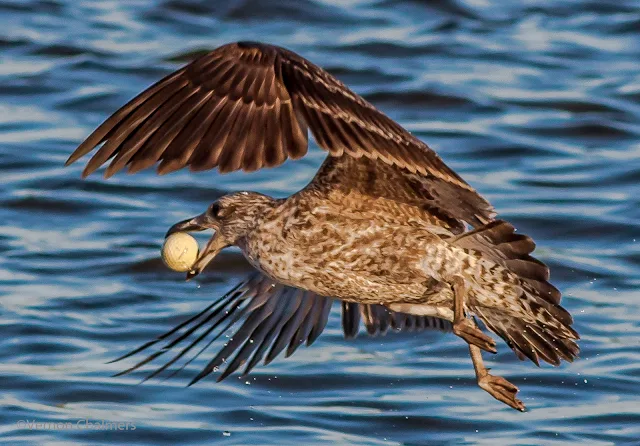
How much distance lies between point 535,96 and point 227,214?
245 inches

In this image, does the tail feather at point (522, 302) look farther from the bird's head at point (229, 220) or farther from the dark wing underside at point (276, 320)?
the bird's head at point (229, 220)

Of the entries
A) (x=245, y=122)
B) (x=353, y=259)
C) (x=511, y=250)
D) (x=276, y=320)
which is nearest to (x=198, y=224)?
(x=276, y=320)

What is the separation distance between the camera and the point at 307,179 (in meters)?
9.71

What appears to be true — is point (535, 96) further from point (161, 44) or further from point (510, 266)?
point (510, 266)

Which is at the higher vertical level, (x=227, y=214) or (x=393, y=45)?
(x=393, y=45)

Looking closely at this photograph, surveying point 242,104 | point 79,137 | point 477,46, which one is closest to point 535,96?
point 477,46

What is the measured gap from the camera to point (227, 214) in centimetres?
589

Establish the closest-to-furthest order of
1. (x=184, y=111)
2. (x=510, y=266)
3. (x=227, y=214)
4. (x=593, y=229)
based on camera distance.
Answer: (x=184, y=111)
(x=510, y=266)
(x=227, y=214)
(x=593, y=229)

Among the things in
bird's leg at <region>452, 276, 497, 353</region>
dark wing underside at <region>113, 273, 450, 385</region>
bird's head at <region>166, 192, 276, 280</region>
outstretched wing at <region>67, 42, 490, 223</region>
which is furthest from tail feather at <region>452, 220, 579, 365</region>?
bird's head at <region>166, 192, 276, 280</region>

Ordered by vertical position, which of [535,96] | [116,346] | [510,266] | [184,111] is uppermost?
[535,96]

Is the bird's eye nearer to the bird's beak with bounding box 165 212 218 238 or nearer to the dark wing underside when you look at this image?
the bird's beak with bounding box 165 212 218 238

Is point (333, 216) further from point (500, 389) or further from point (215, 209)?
point (500, 389)

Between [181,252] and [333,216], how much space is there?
80cm

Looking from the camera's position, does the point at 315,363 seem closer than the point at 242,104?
No
